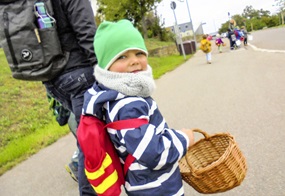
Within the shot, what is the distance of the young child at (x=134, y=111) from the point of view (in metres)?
1.58

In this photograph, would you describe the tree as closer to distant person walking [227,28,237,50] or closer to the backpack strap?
distant person walking [227,28,237,50]

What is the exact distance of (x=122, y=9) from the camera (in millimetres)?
31953

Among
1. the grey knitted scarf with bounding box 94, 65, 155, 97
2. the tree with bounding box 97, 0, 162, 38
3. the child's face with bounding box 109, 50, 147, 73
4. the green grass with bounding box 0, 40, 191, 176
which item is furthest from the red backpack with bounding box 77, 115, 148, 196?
the tree with bounding box 97, 0, 162, 38

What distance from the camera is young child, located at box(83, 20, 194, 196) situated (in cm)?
158

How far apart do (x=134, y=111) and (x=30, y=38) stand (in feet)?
3.23

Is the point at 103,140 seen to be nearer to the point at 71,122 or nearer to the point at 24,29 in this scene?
the point at 24,29

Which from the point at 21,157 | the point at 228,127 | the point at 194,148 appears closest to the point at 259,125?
the point at 228,127

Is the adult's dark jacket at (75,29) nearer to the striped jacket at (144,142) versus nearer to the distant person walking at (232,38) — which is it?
the striped jacket at (144,142)

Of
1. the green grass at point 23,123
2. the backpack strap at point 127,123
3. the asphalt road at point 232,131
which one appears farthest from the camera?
the green grass at point 23,123

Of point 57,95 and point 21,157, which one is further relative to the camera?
point 21,157

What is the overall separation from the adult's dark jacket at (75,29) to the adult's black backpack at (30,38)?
0.08 meters

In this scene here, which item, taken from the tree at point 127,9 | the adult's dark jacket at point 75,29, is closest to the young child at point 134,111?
the adult's dark jacket at point 75,29

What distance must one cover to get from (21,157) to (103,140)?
347cm

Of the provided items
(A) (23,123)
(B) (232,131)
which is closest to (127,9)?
(A) (23,123)
